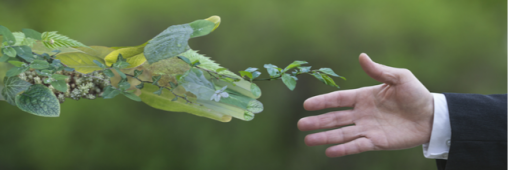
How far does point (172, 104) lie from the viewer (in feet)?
2.16

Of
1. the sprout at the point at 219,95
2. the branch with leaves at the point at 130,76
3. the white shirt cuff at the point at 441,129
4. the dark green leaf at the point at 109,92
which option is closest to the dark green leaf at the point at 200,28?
the branch with leaves at the point at 130,76

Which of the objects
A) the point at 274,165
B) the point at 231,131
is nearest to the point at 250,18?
the point at 231,131

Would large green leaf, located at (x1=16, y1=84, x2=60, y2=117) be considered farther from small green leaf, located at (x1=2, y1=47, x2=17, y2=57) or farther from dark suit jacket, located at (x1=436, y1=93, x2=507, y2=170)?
dark suit jacket, located at (x1=436, y1=93, x2=507, y2=170)

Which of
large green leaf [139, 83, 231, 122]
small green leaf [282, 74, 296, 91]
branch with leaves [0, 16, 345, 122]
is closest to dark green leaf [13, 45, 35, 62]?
branch with leaves [0, 16, 345, 122]

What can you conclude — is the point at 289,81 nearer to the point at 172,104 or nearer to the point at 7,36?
the point at 172,104

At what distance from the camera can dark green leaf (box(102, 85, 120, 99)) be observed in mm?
575

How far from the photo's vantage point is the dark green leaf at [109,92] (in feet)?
1.89

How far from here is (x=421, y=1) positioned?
0.81 metres

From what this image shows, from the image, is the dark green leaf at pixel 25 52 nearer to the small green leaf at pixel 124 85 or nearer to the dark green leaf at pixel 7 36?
the dark green leaf at pixel 7 36

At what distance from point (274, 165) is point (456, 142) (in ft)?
1.55

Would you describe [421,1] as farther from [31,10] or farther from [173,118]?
[31,10]

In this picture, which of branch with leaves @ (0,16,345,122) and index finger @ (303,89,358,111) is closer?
branch with leaves @ (0,16,345,122)

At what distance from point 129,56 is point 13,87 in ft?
0.87

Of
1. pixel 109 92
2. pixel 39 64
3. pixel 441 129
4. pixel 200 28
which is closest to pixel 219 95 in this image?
pixel 200 28
